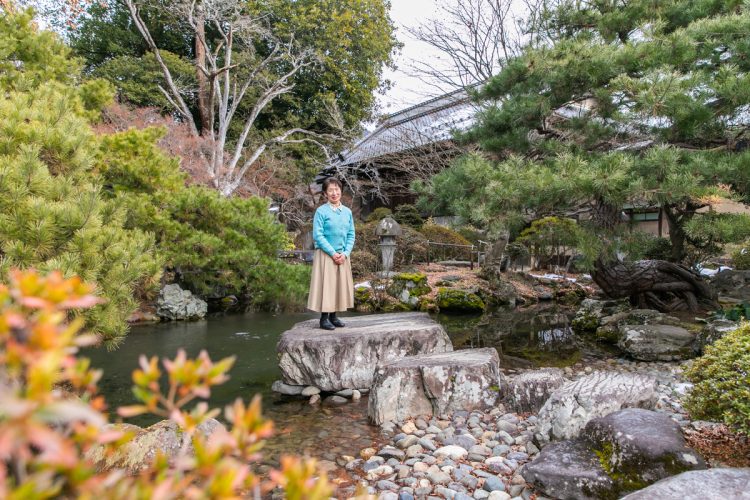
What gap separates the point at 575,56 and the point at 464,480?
4775mm

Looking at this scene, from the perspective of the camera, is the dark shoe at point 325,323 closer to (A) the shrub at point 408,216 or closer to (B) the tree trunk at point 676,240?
(B) the tree trunk at point 676,240

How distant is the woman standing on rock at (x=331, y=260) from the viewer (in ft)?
16.9

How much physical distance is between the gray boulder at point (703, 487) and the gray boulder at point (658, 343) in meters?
3.93

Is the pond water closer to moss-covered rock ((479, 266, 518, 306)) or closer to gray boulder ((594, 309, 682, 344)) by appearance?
gray boulder ((594, 309, 682, 344))

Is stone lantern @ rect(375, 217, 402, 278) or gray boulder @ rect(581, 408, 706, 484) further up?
stone lantern @ rect(375, 217, 402, 278)

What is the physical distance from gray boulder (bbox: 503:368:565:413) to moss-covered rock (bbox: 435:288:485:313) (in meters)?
6.52

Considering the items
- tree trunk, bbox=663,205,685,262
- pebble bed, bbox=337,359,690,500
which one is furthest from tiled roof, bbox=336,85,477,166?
pebble bed, bbox=337,359,690,500

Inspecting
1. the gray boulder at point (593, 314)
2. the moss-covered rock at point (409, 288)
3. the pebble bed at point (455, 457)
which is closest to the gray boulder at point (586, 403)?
the pebble bed at point (455, 457)

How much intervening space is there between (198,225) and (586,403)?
784 centimetres

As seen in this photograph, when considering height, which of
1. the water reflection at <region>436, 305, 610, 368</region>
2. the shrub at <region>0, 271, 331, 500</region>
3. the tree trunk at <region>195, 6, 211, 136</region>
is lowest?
the water reflection at <region>436, 305, 610, 368</region>

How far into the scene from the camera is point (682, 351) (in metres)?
5.60

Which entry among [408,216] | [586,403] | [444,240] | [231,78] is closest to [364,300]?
[444,240]

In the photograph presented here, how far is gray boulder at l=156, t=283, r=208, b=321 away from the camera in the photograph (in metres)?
9.37

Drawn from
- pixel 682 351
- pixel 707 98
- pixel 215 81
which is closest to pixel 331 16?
pixel 215 81
